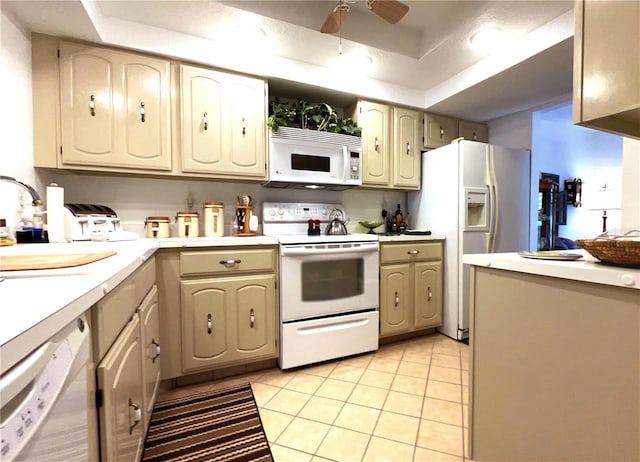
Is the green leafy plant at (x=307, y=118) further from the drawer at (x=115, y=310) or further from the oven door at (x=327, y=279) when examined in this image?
the drawer at (x=115, y=310)

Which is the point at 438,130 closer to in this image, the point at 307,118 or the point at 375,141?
the point at 375,141

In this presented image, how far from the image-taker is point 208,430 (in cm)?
142

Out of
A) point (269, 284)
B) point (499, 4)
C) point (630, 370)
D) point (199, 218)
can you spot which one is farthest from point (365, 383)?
point (499, 4)

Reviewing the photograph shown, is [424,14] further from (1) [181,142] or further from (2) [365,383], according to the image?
(2) [365,383]

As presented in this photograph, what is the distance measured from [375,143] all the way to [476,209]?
106 cm

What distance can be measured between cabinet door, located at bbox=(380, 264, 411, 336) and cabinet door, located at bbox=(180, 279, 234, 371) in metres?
1.17

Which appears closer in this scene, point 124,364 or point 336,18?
point 124,364

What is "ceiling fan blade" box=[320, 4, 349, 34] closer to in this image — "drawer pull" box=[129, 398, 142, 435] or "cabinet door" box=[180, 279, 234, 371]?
"cabinet door" box=[180, 279, 234, 371]

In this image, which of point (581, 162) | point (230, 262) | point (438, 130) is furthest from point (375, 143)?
point (581, 162)

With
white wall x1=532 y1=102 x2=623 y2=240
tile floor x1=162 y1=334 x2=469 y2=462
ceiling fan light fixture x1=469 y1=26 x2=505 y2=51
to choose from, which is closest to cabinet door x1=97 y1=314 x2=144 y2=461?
tile floor x1=162 y1=334 x2=469 y2=462

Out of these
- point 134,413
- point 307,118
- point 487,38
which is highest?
point 487,38

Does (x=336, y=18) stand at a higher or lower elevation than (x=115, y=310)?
higher

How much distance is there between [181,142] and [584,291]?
2.13 meters

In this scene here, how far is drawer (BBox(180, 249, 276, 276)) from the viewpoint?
1.73m
